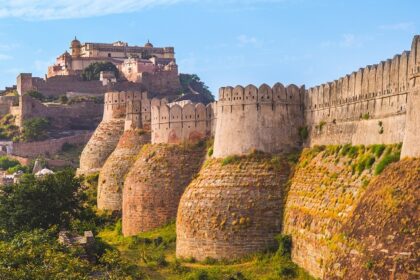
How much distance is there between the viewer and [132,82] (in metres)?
83.2

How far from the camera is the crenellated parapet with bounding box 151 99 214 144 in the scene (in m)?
33.7

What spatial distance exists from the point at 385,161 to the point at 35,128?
54480 millimetres

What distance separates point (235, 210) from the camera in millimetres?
26984

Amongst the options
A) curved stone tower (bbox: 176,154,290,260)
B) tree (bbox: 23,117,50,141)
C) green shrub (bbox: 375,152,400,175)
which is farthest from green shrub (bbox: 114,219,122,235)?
tree (bbox: 23,117,50,141)

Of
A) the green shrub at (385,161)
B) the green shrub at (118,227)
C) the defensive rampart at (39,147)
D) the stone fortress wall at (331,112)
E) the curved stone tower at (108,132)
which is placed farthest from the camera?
the defensive rampart at (39,147)

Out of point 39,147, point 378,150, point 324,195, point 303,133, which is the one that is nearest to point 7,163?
point 39,147

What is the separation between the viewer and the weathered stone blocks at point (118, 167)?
124 ft

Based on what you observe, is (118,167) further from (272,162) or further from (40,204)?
(272,162)

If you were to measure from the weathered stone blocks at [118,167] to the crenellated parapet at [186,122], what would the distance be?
3231 mm

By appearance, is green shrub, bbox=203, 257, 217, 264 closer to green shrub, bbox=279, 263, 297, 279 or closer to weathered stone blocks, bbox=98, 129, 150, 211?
green shrub, bbox=279, 263, 297, 279

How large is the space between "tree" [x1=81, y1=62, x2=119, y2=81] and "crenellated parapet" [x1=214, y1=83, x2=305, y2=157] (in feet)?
191

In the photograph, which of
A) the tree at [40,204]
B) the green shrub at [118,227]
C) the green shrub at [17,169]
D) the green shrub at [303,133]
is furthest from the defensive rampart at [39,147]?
the green shrub at [303,133]

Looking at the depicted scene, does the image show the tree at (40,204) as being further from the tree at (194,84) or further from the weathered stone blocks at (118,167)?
the tree at (194,84)

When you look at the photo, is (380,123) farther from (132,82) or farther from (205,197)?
(132,82)
